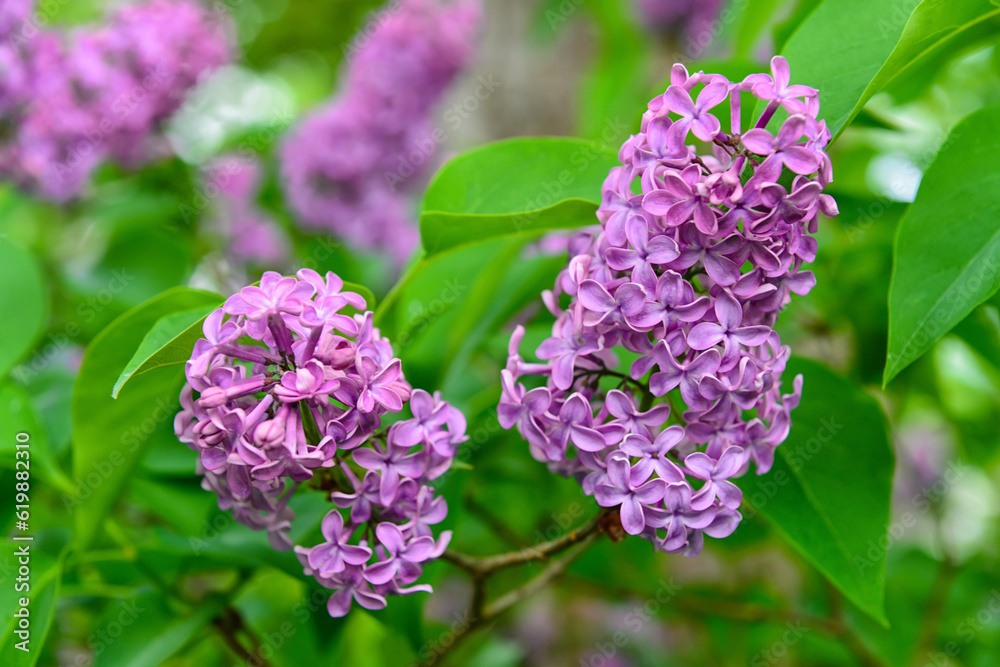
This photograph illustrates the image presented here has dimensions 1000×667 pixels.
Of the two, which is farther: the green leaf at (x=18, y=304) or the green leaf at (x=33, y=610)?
the green leaf at (x=18, y=304)

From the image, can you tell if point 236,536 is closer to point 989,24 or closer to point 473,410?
point 473,410

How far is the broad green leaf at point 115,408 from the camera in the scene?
77cm

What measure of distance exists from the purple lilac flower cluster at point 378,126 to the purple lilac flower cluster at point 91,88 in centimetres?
35

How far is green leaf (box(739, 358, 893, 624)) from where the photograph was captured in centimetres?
74

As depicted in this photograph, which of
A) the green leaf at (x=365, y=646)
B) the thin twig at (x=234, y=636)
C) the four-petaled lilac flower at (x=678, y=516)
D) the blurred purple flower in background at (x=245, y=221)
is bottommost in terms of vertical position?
the green leaf at (x=365, y=646)

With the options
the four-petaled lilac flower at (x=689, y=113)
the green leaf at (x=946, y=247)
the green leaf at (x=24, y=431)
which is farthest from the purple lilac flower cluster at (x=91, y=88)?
the green leaf at (x=946, y=247)

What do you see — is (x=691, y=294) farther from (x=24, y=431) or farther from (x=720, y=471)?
(x=24, y=431)

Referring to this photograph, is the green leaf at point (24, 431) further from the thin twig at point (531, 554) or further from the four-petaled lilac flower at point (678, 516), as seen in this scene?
the four-petaled lilac flower at point (678, 516)

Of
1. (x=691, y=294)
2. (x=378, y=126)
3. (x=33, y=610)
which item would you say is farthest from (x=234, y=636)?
(x=378, y=126)

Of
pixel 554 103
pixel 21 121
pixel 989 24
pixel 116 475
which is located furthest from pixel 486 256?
pixel 554 103

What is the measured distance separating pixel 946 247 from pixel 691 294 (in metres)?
0.24

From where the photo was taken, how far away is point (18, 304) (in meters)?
1.03

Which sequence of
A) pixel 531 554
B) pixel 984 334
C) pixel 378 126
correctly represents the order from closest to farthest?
pixel 531 554 → pixel 984 334 → pixel 378 126

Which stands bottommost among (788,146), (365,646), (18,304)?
(365,646)
